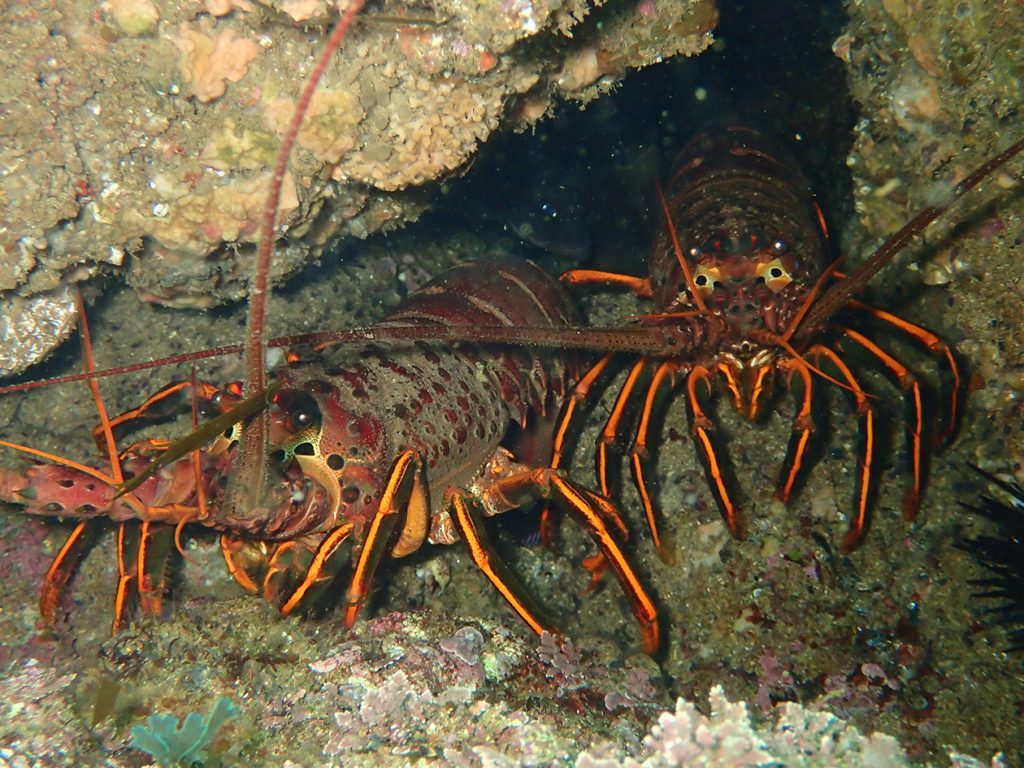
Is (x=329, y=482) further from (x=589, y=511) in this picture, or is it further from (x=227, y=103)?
(x=227, y=103)

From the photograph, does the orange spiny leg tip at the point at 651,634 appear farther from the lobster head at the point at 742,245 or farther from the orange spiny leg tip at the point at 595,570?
the lobster head at the point at 742,245

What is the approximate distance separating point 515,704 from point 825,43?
182 inches

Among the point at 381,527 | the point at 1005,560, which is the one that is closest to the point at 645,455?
the point at 381,527

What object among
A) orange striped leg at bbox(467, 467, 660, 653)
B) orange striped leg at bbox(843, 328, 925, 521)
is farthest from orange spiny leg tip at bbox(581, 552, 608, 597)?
orange striped leg at bbox(843, 328, 925, 521)

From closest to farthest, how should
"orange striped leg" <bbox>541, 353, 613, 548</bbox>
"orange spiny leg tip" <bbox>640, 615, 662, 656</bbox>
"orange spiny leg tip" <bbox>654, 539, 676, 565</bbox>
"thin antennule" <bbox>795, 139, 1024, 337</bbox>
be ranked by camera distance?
"thin antennule" <bbox>795, 139, 1024, 337</bbox>
"orange spiny leg tip" <bbox>640, 615, 662, 656</bbox>
"orange spiny leg tip" <bbox>654, 539, 676, 565</bbox>
"orange striped leg" <bbox>541, 353, 613, 548</bbox>

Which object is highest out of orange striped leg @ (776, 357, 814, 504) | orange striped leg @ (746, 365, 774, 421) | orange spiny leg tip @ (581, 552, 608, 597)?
orange striped leg @ (746, 365, 774, 421)

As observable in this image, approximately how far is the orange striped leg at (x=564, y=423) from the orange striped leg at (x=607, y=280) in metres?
0.61

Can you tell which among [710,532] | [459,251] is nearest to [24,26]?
[459,251]

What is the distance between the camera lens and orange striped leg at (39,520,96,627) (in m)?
3.20

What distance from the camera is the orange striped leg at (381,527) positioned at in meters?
2.57

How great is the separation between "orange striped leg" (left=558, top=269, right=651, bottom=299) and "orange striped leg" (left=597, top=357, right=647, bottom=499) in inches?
32.8

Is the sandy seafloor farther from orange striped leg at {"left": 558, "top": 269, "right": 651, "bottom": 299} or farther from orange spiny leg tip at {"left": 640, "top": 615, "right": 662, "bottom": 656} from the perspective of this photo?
orange striped leg at {"left": 558, "top": 269, "right": 651, "bottom": 299}

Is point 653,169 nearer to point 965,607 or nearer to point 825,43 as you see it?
point 825,43

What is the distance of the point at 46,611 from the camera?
3205 mm
